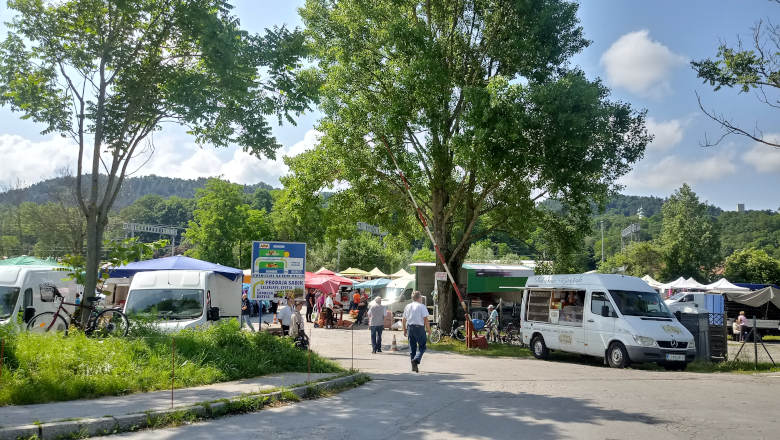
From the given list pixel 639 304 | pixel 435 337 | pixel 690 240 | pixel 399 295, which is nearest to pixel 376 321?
pixel 435 337

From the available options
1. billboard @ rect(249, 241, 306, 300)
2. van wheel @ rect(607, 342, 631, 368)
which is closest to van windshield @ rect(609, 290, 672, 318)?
van wheel @ rect(607, 342, 631, 368)

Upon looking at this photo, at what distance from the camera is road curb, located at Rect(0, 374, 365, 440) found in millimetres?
6441

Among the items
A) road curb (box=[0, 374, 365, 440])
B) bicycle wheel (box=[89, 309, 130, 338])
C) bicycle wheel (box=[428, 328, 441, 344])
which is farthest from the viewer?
bicycle wheel (box=[428, 328, 441, 344])

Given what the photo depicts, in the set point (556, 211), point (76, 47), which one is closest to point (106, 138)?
point (76, 47)

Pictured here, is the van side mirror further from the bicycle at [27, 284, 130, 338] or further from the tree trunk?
the tree trunk

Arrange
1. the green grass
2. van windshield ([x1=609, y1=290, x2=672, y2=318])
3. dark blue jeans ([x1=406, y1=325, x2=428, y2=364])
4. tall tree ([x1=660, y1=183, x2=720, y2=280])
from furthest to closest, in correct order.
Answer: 1. tall tree ([x1=660, y1=183, x2=720, y2=280])
2. van windshield ([x1=609, y1=290, x2=672, y2=318])
3. dark blue jeans ([x1=406, y1=325, x2=428, y2=364])
4. the green grass

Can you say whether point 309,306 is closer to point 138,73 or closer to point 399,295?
point 399,295

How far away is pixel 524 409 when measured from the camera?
903 centimetres

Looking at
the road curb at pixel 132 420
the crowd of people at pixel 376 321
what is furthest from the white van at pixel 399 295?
the road curb at pixel 132 420

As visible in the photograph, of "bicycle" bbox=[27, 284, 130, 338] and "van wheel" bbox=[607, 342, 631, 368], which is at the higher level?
"bicycle" bbox=[27, 284, 130, 338]

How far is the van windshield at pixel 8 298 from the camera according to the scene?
49.6 feet

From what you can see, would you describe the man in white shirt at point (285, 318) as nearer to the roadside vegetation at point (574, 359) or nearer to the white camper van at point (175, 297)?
the white camper van at point (175, 297)

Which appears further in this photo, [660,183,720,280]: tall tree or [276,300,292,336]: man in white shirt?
[660,183,720,280]: tall tree

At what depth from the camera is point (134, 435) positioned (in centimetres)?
693
